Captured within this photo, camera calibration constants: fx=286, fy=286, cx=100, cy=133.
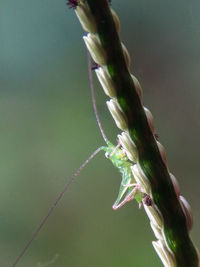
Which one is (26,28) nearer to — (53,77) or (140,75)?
(53,77)

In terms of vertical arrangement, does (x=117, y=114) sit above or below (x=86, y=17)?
below

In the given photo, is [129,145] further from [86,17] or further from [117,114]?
[86,17]

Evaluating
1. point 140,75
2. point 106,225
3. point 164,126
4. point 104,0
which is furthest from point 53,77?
point 104,0

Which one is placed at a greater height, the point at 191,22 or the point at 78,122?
the point at 191,22

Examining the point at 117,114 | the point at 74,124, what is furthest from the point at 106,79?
the point at 74,124

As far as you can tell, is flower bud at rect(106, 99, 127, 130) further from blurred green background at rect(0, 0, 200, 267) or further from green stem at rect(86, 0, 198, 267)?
blurred green background at rect(0, 0, 200, 267)

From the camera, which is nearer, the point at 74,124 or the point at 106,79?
the point at 106,79

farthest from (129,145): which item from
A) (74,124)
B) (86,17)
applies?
(74,124)

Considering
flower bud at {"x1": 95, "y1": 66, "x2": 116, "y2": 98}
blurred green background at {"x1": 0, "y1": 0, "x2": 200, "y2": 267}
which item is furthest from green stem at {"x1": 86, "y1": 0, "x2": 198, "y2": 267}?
blurred green background at {"x1": 0, "y1": 0, "x2": 200, "y2": 267}
